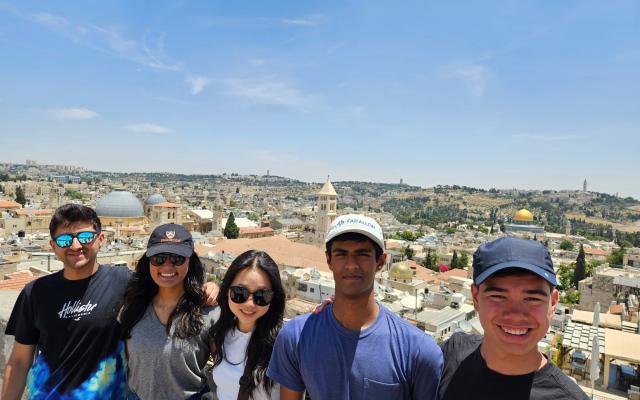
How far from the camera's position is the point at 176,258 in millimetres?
2793

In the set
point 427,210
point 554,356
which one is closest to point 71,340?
point 554,356

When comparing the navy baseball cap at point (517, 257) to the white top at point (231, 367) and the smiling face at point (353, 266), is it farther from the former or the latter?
the white top at point (231, 367)

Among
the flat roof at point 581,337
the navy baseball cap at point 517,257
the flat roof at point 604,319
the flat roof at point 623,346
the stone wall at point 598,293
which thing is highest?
the navy baseball cap at point 517,257

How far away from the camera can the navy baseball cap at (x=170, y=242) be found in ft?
8.99

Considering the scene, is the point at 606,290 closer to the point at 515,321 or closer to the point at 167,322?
the point at 515,321

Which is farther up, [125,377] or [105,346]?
[105,346]

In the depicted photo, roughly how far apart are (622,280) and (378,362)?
101ft

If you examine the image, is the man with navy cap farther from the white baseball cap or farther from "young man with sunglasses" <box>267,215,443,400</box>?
the white baseball cap

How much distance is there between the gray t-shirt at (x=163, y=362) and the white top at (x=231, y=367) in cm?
18

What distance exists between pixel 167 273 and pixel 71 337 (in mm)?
701

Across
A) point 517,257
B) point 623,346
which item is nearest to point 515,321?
point 517,257

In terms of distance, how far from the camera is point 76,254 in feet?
9.23

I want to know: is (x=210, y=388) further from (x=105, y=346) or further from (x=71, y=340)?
(x=71, y=340)

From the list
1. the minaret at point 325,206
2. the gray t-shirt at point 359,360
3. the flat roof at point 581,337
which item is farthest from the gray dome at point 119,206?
the gray t-shirt at point 359,360
